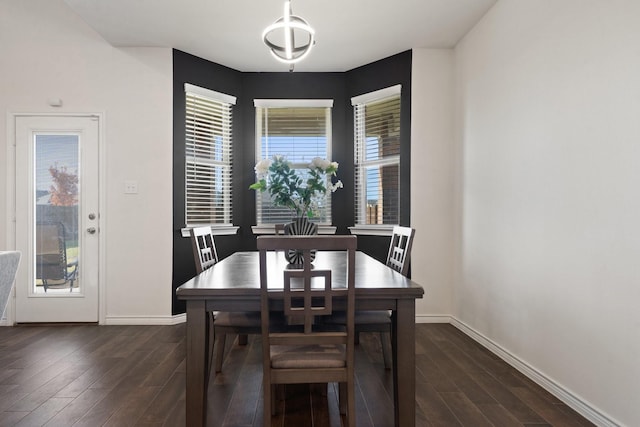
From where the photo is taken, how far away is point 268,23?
3393 millimetres

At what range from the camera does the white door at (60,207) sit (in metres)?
3.84

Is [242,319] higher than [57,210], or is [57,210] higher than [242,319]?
[57,210]

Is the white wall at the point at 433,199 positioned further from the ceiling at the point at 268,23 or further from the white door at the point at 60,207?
the white door at the point at 60,207

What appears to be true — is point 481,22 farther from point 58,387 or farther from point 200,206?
point 58,387

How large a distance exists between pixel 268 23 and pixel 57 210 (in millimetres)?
2794

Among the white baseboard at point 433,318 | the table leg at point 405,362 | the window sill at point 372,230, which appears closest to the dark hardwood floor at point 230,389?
the table leg at point 405,362

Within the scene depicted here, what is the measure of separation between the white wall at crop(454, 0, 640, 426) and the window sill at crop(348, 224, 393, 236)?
940 mm

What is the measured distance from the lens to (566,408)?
2098 millimetres

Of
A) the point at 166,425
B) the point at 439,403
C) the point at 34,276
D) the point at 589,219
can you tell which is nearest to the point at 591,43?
the point at 589,219

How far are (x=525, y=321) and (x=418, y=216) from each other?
1513mm

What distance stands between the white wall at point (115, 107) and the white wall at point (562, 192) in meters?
3.02

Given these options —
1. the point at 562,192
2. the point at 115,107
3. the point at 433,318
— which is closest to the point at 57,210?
the point at 115,107

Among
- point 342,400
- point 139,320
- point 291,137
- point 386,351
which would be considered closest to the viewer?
point 342,400

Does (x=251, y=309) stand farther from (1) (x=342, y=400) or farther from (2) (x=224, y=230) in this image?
(2) (x=224, y=230)
